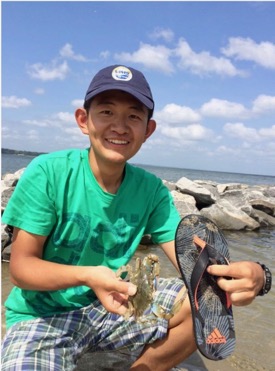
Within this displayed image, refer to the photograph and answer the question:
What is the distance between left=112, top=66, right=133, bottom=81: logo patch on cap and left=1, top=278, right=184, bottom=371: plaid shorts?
1.38 metres

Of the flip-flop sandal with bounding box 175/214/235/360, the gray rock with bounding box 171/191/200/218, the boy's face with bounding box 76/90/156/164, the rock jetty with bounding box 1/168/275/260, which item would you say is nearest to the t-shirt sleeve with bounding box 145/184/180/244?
the flip-flop sandal with bounding box 175/214/235/360

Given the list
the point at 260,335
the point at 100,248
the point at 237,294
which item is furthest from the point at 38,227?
the point at 260,335

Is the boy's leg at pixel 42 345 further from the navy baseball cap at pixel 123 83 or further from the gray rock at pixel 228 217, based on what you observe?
the gray rock at pixel 228 217

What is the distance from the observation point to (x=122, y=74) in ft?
7.40

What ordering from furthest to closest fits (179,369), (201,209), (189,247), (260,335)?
(201,209)
(260,335)
(179,369)
(189,247)

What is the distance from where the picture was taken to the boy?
208cm

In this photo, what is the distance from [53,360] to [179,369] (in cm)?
109

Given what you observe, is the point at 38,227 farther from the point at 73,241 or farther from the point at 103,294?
the point at 103,294

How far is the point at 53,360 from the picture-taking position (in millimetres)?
2158

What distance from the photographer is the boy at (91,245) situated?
2082 mm

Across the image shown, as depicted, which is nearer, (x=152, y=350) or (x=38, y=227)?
(x=38, y=227)

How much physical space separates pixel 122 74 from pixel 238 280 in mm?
1325

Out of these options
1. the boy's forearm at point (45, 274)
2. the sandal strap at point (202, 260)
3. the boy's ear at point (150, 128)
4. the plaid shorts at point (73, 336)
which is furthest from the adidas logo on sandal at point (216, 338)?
the boy's ear at point (150, 128)

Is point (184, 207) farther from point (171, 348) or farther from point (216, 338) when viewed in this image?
point (216, 338)
